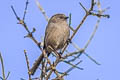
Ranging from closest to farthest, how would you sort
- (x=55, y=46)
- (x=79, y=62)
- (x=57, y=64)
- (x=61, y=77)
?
(x=61, y=77) < (x=79, y=62) < (x=57, y=64) < (x=55, y=46)

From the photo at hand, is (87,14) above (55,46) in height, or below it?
above

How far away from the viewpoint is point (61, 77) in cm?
308

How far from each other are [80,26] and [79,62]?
49cm

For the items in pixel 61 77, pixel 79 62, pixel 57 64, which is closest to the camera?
pixel 61 77

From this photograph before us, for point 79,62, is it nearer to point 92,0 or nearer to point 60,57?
point 60,57

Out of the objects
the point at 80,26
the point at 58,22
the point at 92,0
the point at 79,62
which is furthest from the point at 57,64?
the point at 58,22

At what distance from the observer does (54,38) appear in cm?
713

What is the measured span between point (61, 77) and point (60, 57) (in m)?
0.59

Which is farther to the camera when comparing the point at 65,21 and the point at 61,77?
the point at 65,21

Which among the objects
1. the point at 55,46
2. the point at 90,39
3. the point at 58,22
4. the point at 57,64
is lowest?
the point at 55,46

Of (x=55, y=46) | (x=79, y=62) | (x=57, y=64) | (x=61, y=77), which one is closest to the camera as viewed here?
(x=61, y=77)

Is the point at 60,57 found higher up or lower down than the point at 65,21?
higher up

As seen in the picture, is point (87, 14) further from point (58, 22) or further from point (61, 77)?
point (58, 22)

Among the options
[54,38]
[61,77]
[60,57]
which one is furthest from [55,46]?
[61,77]
